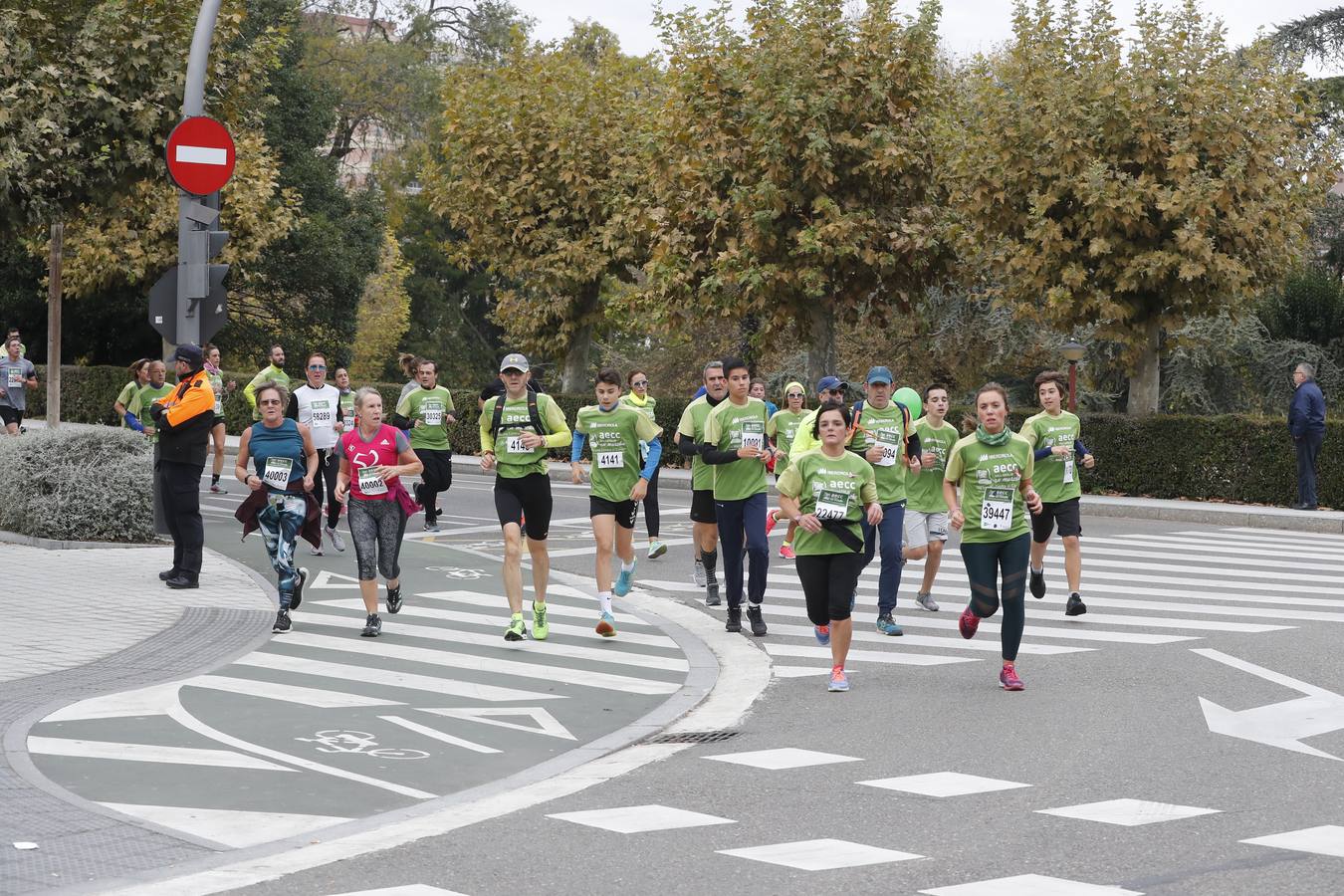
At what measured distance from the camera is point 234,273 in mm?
43562

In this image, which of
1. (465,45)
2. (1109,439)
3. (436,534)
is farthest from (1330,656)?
(465,45)

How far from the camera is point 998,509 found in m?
9.99

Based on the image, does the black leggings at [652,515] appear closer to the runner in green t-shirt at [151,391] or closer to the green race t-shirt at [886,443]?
the green race t-shirt at [886,443]

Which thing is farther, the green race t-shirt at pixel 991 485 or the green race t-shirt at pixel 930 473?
the green race t-shirt at pixel 930 473

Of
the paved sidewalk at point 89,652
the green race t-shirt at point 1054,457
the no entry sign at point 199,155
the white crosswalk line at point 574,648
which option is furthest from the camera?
the no entry sign at point 199,155

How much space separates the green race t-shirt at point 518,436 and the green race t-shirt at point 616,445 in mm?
335

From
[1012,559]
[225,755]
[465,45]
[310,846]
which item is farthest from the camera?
[465,45]

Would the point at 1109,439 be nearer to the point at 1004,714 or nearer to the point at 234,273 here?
the point at 1004,714

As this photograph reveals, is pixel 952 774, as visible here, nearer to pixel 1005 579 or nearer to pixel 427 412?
pixel 1005 579

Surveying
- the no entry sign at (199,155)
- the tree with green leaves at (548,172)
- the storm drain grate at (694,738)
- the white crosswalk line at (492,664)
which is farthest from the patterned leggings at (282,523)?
the tree with green leaves at (548,172)

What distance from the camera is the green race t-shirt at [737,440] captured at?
12320mm

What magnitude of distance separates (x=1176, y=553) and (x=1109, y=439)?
8.22 meters

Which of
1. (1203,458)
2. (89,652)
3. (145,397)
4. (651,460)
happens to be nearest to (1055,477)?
(651,460)

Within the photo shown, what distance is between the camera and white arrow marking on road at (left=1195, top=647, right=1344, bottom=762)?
850 cm
